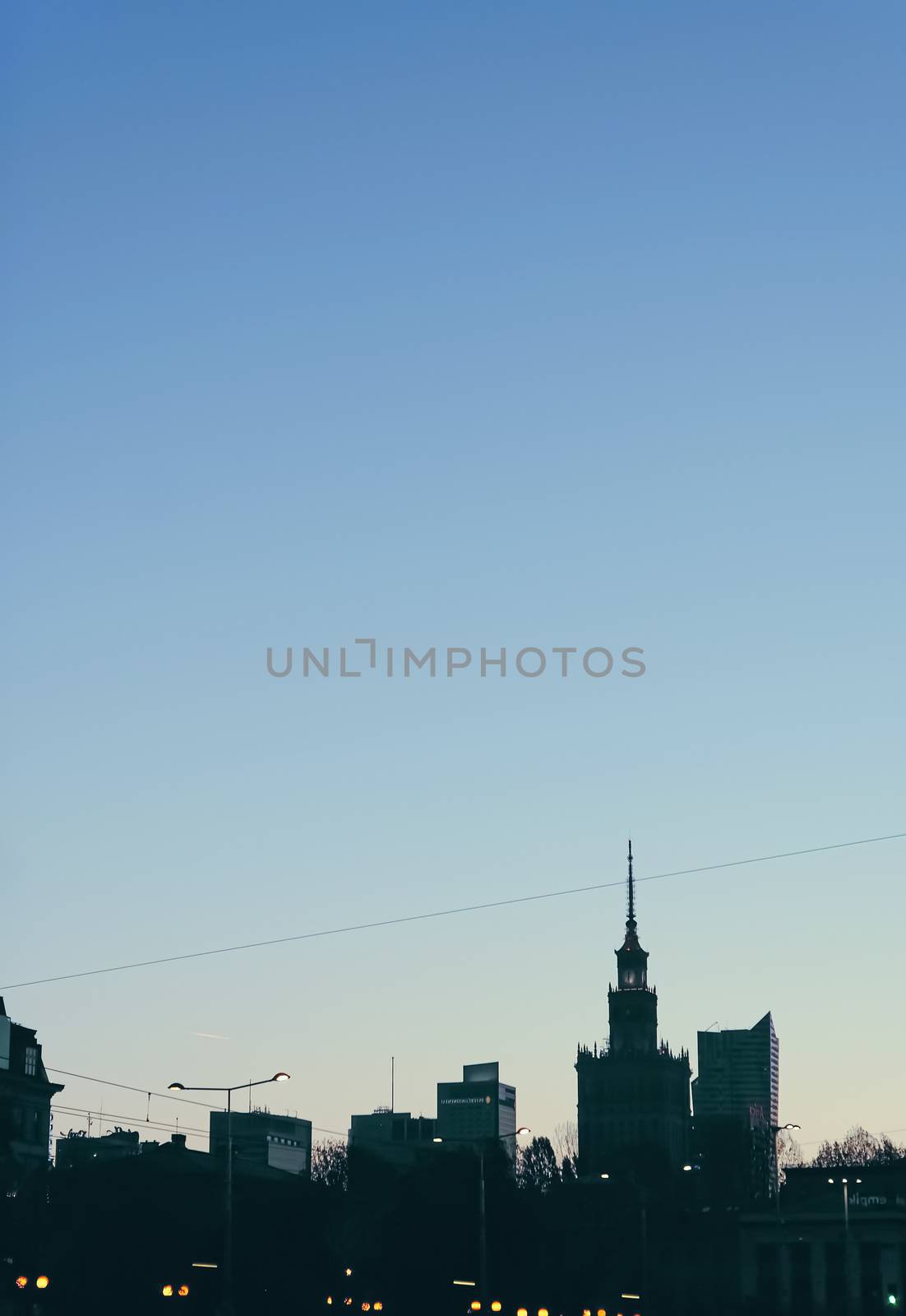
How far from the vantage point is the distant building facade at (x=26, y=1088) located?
16300cm

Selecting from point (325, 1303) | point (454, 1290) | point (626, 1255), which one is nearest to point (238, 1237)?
point (325, 1303)

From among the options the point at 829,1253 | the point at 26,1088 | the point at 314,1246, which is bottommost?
the point at 829,1253

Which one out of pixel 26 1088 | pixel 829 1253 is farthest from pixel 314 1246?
pixel 829 1253

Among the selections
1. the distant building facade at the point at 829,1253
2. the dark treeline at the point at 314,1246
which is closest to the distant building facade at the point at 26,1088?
the dark treeline at the point at 314,1246

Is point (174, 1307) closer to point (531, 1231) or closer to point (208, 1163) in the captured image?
point (531, 1231)

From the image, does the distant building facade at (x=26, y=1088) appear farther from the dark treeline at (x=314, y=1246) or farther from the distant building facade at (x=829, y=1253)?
the distant building facade at (x=829, y=1253)

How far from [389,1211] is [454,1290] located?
877cm

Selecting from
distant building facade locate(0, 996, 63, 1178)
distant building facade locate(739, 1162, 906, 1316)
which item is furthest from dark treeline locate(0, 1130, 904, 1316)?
distant building facade locate(0, 996, 63, 1178)

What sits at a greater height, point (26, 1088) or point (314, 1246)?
point (26, 1088)

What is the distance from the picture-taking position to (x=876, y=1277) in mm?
157750

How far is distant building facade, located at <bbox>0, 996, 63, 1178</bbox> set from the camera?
16300 cm

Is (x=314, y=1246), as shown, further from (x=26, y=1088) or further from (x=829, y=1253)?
(x=829, y=1253)

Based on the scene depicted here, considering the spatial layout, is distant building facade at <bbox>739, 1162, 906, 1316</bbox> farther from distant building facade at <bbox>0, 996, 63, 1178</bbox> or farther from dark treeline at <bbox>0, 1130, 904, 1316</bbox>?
distant building facade at <bbox>0, 996, 63, 1178</bbox>

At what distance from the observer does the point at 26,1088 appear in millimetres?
168125
